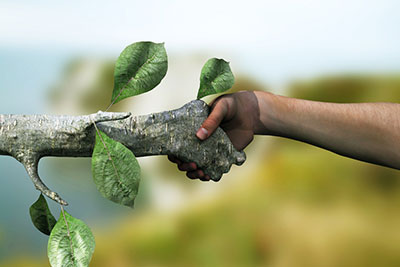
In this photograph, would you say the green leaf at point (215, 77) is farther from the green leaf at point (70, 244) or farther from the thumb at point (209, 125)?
the green leaf at point (70, 244)

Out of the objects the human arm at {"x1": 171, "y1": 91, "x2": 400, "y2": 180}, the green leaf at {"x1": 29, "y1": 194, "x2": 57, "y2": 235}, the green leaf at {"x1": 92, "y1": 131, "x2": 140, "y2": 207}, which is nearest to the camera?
the green leaf at {"x1": 92, "y1": 131, "x2": 140, "y2": 207}

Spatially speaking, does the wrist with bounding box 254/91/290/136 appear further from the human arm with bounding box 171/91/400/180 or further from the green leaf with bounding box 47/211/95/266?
the green leaf with bounding box 47/211/95/266

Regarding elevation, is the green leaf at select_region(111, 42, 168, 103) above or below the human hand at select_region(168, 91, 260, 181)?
above

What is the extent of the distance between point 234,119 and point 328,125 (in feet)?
1.00

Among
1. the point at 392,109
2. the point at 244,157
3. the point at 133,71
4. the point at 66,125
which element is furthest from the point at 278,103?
the point at 66,125

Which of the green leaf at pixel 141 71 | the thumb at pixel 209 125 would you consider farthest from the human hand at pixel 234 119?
the green leaf at pixel 141 71

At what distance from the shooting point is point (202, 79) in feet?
3.53

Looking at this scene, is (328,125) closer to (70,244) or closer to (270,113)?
(270,113)

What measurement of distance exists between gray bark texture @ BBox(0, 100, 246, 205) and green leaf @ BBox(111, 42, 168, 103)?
0.08m

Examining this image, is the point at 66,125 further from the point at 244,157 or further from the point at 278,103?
the point at 278,103

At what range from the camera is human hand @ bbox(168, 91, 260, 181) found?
3.63ft

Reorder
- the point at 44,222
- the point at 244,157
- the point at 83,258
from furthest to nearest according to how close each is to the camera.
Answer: the point at 244,157
the point at 44,222
the point at 83,258

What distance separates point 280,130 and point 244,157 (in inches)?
6.9

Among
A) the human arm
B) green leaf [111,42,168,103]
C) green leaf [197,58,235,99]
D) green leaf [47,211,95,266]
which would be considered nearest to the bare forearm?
the human arm
